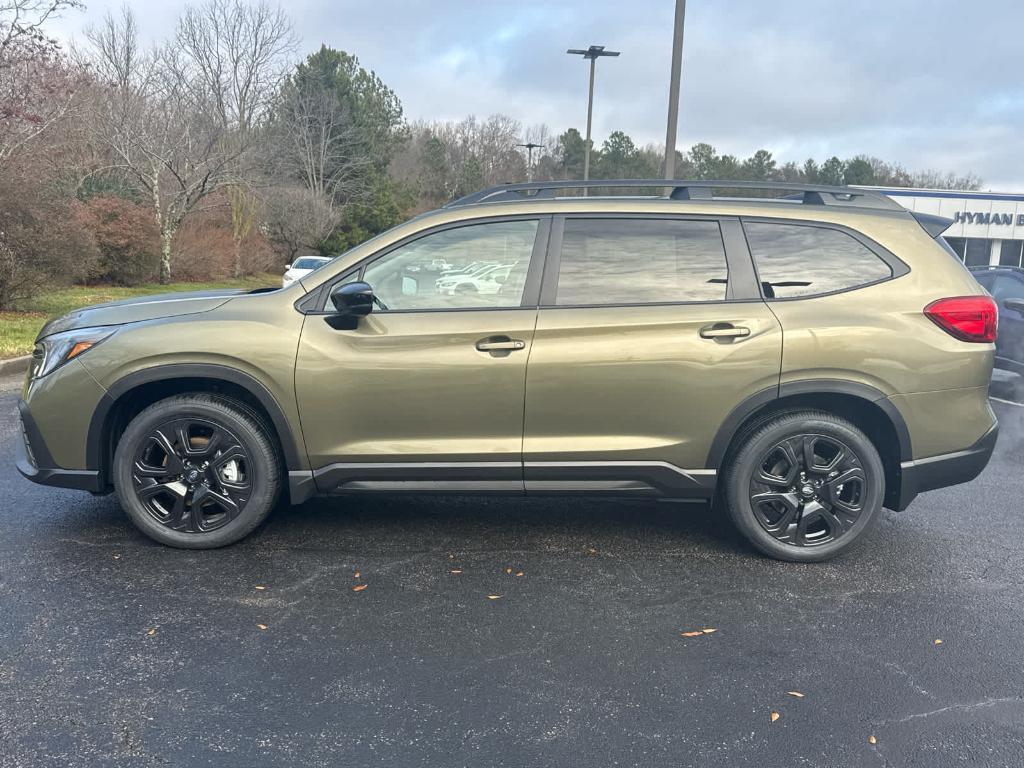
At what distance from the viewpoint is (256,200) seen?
38375mm

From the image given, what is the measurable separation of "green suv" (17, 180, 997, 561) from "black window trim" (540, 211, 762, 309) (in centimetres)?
1

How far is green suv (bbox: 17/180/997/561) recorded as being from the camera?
3.90 m

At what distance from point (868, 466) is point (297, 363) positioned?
2.91 m

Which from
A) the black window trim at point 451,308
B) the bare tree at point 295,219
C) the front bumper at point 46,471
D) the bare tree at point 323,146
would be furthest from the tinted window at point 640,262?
the bare tree at point 323,146

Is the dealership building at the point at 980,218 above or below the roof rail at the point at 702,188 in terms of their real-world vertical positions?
above

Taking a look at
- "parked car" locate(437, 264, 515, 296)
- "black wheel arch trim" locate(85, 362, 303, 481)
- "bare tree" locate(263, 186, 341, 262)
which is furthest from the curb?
"bare tree" locate(263, 186, 341, 262)

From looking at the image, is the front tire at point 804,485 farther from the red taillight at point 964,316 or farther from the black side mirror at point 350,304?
the black side mirror at point 350,304

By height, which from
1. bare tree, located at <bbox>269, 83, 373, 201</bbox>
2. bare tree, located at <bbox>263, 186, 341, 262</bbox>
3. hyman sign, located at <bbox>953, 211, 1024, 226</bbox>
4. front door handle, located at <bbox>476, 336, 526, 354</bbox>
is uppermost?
bare tree, located at <bbox>269, 83, 373, 201</bbox>

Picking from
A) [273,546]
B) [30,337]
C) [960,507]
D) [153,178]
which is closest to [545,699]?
[273,546]

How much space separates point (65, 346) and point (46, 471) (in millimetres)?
647

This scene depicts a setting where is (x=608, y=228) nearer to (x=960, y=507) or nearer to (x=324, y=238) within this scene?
(x=960, y=507)

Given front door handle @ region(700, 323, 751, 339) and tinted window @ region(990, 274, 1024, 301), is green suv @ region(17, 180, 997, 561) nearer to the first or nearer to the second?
front door handle @ region(700, 323, 751, 339)

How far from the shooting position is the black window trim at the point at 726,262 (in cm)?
399

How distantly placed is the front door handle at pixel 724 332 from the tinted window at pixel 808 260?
27 centimetres
